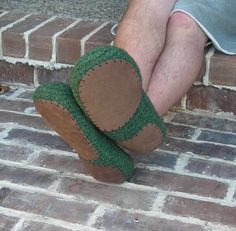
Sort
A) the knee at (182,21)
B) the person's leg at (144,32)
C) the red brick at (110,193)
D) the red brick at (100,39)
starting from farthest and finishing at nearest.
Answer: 1. the red brick at (100,39)
2. the knee at (182,21)
3. the person's leg at (144,32)
4. the red brick at (110,193)

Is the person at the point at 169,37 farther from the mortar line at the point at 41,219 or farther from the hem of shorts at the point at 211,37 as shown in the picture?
the mortar line at the point at 41,219

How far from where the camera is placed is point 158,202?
152 centimetres

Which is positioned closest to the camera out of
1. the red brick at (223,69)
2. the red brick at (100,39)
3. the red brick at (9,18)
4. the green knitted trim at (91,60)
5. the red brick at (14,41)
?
the green knitted trim at (91,60)

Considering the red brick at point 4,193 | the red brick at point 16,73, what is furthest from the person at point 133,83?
the red brick at point 16,73

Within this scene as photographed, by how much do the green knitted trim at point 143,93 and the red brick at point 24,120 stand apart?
541 mm

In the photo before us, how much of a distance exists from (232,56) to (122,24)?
1.39ft

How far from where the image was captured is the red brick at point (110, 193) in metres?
1.52

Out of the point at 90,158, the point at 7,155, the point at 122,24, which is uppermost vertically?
the point at 122,24

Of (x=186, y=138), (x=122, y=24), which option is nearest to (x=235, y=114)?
(x=186, y=138)

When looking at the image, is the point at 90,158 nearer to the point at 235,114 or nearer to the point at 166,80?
the point at 166,80

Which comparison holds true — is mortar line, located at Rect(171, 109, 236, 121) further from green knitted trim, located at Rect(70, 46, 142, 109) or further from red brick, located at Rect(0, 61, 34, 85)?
green knitted trim, located at Rect(70, 46, 142, 109)

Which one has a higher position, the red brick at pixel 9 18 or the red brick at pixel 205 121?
the red brick at pixel 9 18

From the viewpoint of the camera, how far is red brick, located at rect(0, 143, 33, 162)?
174 cm

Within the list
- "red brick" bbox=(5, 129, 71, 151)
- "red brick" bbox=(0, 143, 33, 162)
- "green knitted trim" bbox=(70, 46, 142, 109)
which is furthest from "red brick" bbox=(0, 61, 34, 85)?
"green knitted trim" bbox=(70, 46, 142, 109)
